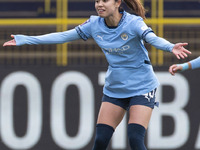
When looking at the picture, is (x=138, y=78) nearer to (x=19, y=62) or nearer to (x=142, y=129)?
(x=142, y=129)

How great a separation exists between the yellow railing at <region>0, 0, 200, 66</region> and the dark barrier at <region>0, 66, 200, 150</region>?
314mm

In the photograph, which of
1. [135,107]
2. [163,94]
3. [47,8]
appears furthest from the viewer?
[47,8]

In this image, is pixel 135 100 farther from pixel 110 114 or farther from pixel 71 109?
pixel 71 109

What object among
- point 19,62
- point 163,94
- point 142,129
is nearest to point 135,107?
point 142,129

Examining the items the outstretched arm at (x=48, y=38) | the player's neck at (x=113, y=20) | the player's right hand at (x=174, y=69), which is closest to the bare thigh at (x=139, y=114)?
the player's right hand at (x=174, y=69)

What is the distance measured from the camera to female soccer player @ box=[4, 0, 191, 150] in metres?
6.05

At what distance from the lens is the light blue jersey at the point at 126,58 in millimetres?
6055

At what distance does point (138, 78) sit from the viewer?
6156 millimetres

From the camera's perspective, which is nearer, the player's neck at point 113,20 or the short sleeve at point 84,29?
the player's neck at point 113,20

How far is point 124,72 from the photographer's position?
242 inches

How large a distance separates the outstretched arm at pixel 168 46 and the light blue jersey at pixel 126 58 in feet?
0.74

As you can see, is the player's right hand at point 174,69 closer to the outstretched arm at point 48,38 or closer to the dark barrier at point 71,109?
the outstretched arm at point 48,38

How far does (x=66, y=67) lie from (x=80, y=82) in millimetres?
282

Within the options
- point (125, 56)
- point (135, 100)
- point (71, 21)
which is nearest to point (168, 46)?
point (125, 56)
